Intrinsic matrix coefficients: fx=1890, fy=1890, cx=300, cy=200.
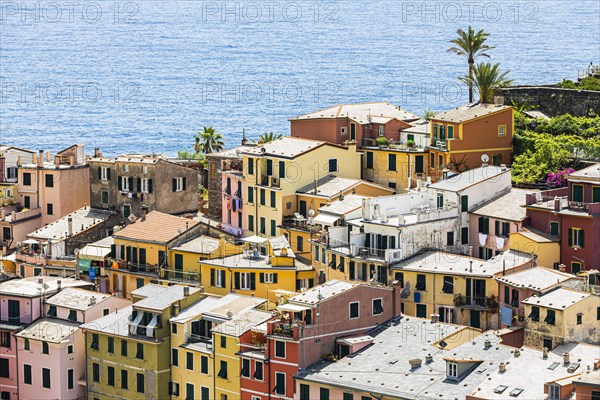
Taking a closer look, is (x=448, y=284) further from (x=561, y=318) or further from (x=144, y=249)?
(x=144, y=249)

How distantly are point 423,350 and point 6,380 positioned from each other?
2257 centimetres

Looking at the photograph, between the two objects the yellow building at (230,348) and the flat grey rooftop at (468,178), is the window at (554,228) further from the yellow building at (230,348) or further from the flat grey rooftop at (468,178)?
the yellow building at (230,348)

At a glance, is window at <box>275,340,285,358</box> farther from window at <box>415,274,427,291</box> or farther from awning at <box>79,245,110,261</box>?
awning at <box>79,245,110,261</box>

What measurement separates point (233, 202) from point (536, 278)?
2342cm

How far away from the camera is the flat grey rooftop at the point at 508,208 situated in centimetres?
8606

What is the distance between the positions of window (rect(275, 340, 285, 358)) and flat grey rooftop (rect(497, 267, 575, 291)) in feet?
31.3

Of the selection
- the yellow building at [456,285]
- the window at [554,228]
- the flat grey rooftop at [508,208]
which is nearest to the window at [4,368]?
the yellow building at [456,285]

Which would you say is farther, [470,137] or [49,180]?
[49,180]

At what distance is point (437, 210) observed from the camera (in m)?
87.4

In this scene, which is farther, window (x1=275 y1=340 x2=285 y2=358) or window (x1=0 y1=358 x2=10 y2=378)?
window (x1=0 y1=358 x2=10 y2=378)

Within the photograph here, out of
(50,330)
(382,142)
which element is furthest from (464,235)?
(50,330)

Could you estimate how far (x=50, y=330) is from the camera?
3472 inches

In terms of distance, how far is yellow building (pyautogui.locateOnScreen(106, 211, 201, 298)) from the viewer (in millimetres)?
92188

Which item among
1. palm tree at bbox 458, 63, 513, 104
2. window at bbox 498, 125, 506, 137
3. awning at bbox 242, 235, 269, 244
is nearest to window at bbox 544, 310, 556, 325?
awning at bbox 242, 235, 269, 244
